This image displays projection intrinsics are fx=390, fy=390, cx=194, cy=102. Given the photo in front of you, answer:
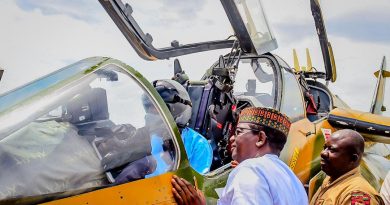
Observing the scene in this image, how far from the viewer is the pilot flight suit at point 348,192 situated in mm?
2727

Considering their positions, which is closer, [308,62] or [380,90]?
[380,90]

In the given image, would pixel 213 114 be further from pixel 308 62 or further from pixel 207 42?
pixel 308 62

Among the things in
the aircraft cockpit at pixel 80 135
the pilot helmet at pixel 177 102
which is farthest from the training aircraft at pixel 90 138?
the pilot helmet at pixel 177 102

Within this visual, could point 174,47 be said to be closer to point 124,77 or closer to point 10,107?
point 124,77

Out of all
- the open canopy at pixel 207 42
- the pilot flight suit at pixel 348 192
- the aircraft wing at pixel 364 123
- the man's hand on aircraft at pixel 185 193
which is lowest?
the pilot flight suit at pixel 348 192

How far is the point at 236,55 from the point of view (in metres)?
4.91

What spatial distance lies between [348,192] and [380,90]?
4.53m

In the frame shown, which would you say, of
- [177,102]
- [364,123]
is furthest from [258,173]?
[364,123]

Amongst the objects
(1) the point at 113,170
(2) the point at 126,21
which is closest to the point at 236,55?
(2) the point at 126,21

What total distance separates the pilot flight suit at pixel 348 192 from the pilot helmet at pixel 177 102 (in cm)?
128

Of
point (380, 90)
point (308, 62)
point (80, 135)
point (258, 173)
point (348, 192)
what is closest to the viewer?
point (258, 173)

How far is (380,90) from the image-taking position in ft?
22.2

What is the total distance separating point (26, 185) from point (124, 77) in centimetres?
82

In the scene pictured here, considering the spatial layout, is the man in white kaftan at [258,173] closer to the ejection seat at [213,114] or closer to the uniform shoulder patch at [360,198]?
the uniform shoulder patch at [360,198]
